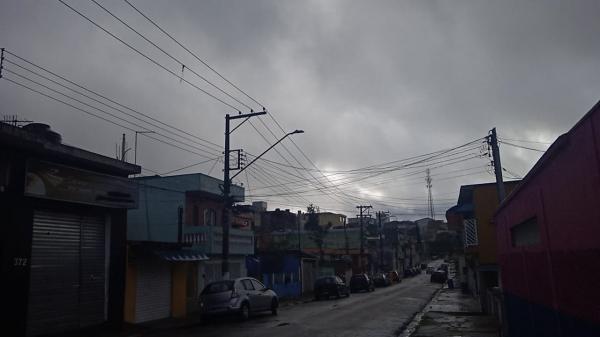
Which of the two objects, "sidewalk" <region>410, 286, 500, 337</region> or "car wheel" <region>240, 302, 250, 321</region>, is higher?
"car wheel" <region>240, 302, 250, 321</region>

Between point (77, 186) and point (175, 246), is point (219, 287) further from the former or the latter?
point (77, 186)

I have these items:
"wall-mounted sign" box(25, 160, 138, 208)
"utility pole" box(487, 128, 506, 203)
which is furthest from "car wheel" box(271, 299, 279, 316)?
"utility pole" box(487, 128, 506, 203)

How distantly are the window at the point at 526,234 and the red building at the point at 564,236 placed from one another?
0.02 m

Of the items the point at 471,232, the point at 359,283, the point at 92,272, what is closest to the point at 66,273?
the point at 92,272

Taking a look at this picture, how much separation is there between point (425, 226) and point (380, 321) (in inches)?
6071

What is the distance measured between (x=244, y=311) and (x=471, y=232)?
46.0 feet

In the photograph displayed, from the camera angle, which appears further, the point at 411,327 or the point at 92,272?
the point at 411,327

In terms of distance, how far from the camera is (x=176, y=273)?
2495 centimetres

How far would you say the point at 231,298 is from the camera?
21234 millimetres

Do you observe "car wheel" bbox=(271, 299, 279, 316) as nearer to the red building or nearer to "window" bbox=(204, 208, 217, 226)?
"window" bbox=(204, 208, 217, 226)

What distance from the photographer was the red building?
5.17 metres

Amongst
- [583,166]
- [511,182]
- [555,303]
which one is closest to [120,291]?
[555,303]

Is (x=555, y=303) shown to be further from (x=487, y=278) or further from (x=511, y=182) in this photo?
(x=487, y=278)

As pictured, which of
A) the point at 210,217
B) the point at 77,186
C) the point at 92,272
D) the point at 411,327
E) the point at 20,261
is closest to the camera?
the point at 20,261
